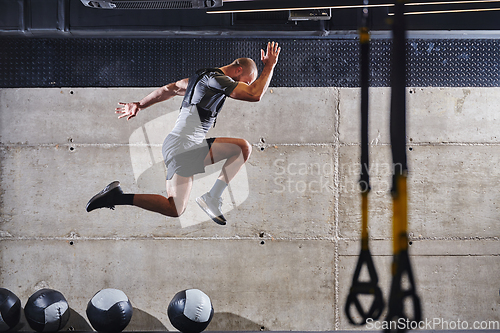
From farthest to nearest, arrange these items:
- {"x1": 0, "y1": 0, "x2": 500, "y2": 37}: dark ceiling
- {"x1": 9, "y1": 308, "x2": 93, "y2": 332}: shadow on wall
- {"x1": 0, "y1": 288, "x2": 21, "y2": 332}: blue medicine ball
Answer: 1. {"x1": 9, "y1": 308, "x2": 93, "y2": 332}: shadow on wall
2. {"x1": 0, "y1": 0, "x2": 500, "y2": 37}: dark ceiling
3. {"x1": 0, "y1": 288, "x2": 21, "y2": 332}: blue medicine ball

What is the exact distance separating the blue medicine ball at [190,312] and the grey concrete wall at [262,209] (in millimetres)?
373

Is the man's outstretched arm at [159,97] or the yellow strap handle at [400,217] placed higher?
the man's outstretched arm at [159,97]

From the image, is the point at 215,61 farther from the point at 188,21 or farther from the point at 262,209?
the point at 262,209

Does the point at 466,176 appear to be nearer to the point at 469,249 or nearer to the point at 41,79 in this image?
the point at 469,249

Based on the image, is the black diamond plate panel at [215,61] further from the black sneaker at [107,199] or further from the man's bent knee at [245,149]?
the black sneaker at [107,199]

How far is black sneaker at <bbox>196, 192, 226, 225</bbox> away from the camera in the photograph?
2.80 m

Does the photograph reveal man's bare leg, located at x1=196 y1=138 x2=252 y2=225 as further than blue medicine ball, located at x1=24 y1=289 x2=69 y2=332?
Yes

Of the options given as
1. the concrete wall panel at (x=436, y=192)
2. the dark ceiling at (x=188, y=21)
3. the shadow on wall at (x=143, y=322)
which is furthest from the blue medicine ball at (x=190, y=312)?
the dark ceiling at (x=188, y=21)

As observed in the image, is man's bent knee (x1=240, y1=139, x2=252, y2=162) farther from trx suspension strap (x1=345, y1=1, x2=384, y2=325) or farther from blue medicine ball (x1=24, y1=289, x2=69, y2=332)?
blue medicine ball (x1=24, y1=289, x2=69, y2=332)

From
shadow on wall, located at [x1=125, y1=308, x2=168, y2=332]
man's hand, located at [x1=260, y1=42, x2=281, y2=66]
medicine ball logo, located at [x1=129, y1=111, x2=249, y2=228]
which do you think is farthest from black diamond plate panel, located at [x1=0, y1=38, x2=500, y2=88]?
shadow on wall, located at [x1=125, y1=308, x2=168, y2=332]

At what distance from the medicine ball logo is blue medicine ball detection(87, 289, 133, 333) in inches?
32.2

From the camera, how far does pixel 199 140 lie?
2.79 meters

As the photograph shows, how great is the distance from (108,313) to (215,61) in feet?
7.85

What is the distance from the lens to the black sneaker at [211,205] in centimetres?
280
